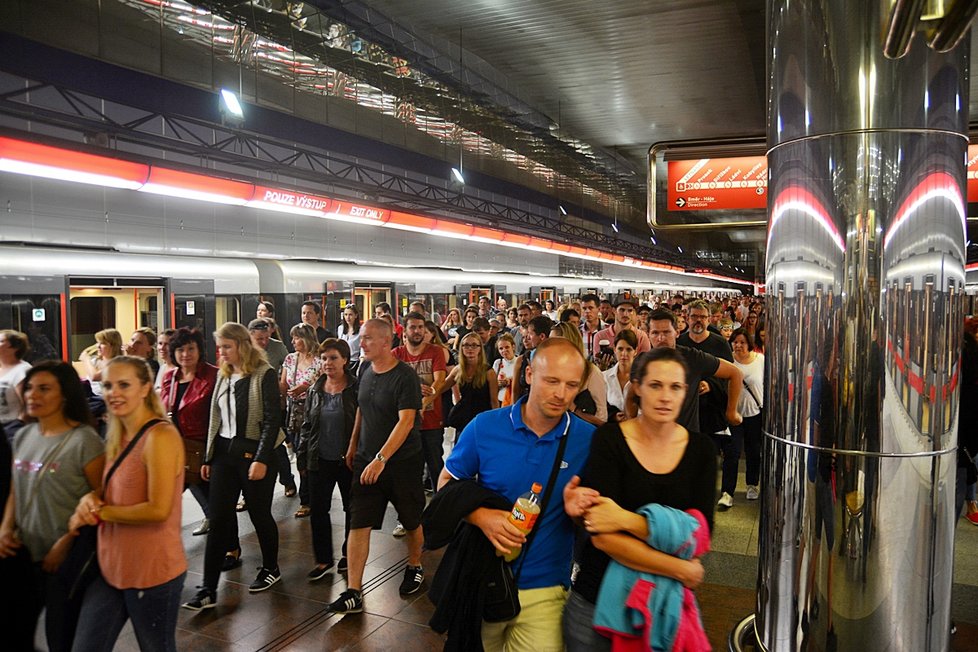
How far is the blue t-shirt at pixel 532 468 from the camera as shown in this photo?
2.46 meters

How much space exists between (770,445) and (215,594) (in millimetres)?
3374

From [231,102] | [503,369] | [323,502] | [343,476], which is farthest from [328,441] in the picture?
[231,102]

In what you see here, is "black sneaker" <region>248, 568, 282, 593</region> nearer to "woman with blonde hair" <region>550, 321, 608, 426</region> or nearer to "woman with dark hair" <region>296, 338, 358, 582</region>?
"woman with dark hair" <region>296, 338, 358, 582</region>

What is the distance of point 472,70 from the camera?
949 cm

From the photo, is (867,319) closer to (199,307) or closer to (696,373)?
(696,373)

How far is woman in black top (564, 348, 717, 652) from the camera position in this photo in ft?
7.16

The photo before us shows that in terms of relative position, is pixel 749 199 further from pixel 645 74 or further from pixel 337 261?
pixel 337 261

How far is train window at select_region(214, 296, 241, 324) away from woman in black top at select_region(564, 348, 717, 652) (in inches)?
381

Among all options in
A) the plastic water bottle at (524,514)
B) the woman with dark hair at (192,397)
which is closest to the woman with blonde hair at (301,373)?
the woman with dark hair at (192,397)

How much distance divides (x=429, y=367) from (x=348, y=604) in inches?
96.5

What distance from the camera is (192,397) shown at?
15.6 ft

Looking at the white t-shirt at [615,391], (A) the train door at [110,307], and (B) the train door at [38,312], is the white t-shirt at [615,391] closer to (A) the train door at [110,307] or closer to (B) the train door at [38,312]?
(A) the train door at [110,307]

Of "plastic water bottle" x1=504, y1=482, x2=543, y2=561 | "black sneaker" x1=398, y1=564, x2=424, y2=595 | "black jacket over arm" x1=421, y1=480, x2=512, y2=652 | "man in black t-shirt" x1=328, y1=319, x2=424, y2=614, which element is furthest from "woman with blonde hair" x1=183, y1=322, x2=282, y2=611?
"plastic water bottle" x1=504, y1=482, x2=543, y2=561

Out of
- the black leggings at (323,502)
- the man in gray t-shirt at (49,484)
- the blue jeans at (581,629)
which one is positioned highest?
the man in gray t-shirt at (49,484)
